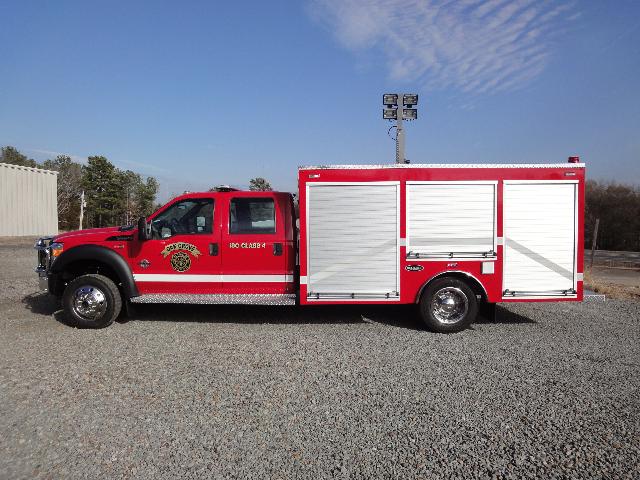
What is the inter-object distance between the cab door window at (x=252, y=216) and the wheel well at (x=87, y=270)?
1981mm

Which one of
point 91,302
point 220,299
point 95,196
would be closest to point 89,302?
point 91,302

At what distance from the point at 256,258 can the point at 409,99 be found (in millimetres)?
11535

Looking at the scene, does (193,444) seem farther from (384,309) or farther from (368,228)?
(384,309)

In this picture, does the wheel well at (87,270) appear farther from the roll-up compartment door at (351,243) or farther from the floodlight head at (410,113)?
the floodlight head at (410,113)

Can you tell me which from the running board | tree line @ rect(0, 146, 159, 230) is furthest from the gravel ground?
tree line @ rect(0, 146, 159, 230)

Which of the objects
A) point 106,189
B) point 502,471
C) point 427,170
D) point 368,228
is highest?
point 106,189

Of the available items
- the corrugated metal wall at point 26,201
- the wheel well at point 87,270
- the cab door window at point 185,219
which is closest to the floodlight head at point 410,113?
the cab door window at point 185,219

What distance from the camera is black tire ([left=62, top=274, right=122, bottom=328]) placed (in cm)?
637

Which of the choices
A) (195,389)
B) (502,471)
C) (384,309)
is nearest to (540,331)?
(384,309)

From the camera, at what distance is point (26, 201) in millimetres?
30797

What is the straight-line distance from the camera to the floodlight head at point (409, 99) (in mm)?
15633

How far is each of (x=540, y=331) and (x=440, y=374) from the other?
2627mm

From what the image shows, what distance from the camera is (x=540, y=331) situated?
6.32 m

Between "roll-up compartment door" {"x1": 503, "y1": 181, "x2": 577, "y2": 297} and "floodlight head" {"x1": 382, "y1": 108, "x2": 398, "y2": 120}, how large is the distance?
1038 cm
